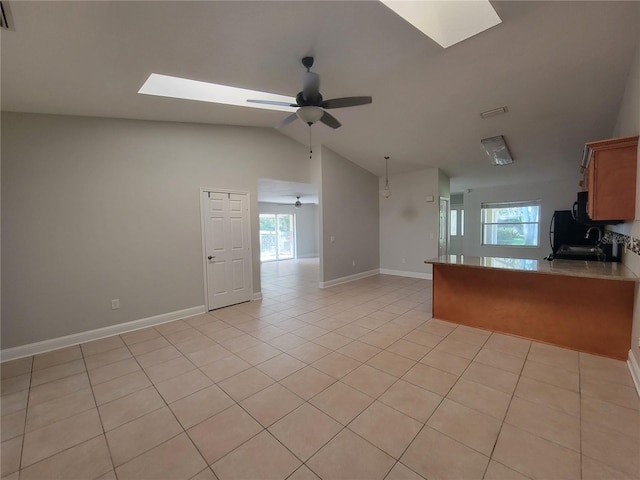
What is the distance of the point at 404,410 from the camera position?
6.54 feet

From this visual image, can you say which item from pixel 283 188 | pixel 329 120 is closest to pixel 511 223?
pixel 283 188

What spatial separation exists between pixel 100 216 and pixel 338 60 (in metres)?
3.47

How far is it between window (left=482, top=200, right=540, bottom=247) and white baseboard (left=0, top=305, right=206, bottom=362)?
7.96 m

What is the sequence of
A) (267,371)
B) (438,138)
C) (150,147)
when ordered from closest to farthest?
(267,371) → (150,147) → (438,138)

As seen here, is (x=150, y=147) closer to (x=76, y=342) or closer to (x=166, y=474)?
(x=76, y=342)

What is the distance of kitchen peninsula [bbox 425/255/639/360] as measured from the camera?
8.82 ft

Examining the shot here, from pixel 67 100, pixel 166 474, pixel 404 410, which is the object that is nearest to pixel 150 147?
pixel 67 100

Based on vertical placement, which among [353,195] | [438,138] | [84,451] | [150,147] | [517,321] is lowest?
[84,451]

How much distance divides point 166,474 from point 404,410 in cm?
157

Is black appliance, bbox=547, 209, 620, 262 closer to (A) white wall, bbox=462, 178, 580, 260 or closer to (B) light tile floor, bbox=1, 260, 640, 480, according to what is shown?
(A) white wall, bbox=462, 178, 580, 260

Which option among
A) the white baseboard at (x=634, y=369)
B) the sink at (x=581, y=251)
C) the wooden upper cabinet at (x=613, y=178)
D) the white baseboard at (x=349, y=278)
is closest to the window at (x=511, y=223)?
the sink at (x=581, y=251)

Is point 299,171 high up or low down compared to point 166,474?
up

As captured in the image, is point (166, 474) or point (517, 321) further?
point (517, 321)

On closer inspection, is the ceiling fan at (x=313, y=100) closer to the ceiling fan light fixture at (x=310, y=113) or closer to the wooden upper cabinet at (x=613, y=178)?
the ceiling fan light fixture at (x=310, y=113)
